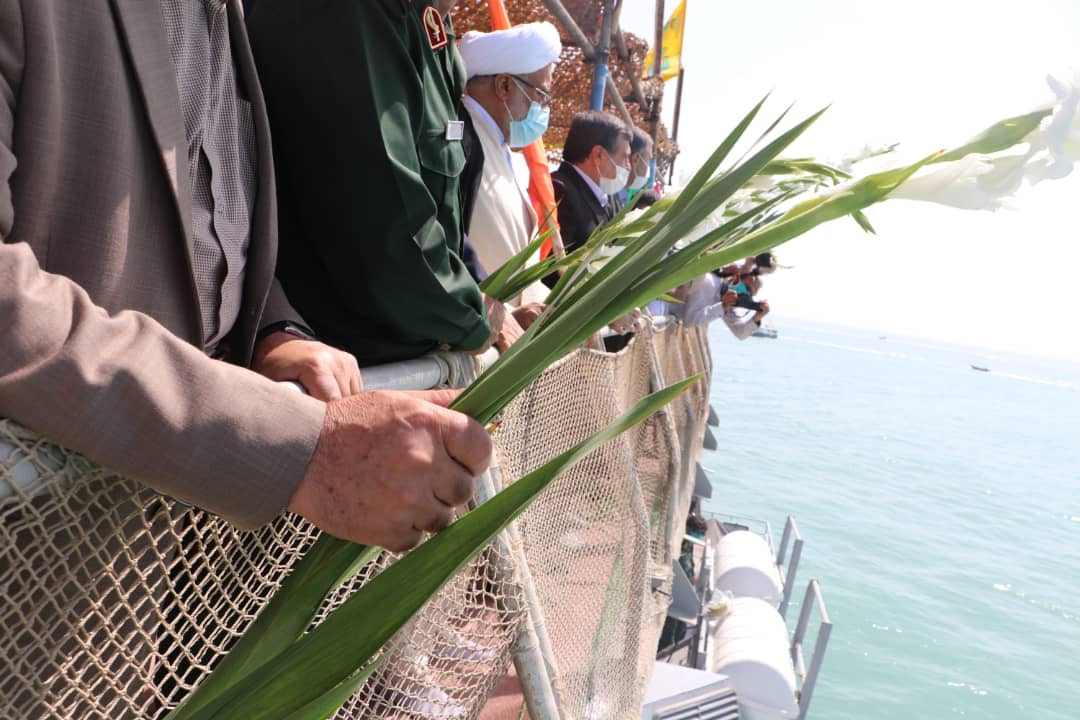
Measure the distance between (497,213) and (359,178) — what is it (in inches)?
59.1

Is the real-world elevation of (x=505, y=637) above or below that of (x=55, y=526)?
below

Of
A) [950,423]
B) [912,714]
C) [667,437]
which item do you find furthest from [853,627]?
[950,423]

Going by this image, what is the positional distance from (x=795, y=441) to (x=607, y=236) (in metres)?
45.7

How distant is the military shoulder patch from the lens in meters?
1.38

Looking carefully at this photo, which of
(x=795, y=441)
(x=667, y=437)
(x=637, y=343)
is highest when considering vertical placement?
(x=637, y=343)

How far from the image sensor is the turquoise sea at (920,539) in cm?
1925

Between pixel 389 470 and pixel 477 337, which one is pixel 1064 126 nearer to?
pixel 389 470

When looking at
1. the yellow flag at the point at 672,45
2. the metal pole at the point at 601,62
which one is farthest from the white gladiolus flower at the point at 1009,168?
the yellow flag at the point at 672,45

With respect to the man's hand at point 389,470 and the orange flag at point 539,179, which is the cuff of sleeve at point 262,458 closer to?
the man's hand at point 389,470

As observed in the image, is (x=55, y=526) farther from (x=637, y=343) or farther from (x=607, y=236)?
(x=637, y=343)

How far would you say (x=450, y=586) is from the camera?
1.15 m

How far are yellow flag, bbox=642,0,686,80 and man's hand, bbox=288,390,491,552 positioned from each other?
473 inches

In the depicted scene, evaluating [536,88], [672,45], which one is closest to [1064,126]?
[536,88]

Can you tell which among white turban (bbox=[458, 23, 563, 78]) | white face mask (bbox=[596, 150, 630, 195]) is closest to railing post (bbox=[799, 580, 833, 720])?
white face mask (bbox=[596, 150, 630, 195])
